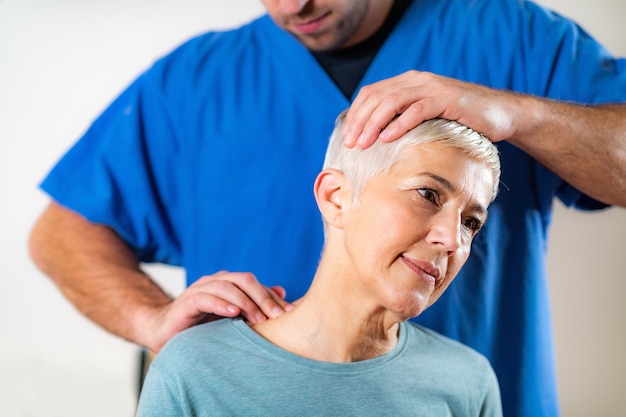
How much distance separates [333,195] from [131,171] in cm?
35

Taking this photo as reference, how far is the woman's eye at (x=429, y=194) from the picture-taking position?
2.00 ft

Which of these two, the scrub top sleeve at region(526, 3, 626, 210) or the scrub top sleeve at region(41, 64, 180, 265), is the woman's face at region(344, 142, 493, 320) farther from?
the scrub top sleeve at region(41, 64, 180, 265)

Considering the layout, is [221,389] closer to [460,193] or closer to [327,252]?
[327,252]

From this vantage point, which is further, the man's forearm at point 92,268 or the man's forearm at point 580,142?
the man's forearm at point 92,268

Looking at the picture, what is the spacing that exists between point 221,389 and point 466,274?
32cm

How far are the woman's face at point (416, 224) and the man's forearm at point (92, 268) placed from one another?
35 cm

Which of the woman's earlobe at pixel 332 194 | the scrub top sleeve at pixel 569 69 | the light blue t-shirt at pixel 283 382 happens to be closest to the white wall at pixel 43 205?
the scrub top sleeve at pixel 569 69

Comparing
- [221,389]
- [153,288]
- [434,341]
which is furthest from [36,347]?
[434,341]

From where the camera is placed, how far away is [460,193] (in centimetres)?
61

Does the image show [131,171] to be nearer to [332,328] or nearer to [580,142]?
[332,328]

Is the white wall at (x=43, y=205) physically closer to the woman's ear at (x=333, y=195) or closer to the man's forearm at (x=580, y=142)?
the man's forearm at (x=580, y=142)

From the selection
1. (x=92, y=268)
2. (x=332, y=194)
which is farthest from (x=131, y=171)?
(x=332, y=194)

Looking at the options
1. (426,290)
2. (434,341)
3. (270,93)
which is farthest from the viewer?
(270,93)

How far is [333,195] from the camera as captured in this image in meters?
0.66
